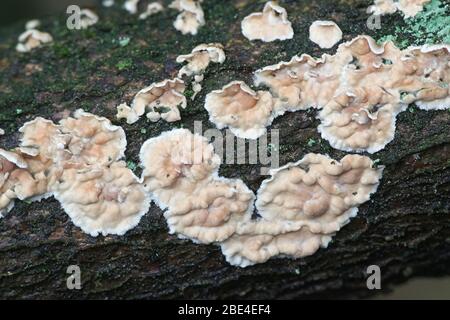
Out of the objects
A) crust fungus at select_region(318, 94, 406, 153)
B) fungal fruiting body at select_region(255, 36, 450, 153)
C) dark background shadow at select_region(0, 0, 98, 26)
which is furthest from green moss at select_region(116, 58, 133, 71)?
dark background shadow at select_region(0, 0, 98, 26)

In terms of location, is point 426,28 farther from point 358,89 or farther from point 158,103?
point 158,103

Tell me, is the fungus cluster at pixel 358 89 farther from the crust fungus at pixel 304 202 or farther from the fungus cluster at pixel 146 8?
the fungus cluster at pixel 146 8

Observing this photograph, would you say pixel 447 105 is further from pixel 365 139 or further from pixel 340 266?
pixel 340 266

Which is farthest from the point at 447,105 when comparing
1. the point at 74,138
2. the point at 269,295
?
the point at 74,138

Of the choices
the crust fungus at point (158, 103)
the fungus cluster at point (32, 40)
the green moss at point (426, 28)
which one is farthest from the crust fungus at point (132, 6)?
the green moss at point (426, 28)

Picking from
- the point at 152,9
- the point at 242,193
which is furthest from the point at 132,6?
the point at 242,193

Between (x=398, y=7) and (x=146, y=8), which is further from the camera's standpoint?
(x=146, y=8)

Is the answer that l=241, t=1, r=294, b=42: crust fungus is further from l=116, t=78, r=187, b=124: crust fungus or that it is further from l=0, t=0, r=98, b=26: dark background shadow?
l=0, t=0, r=98, b=26: dark background shadow
